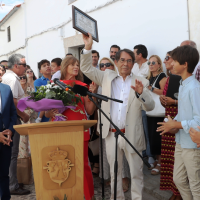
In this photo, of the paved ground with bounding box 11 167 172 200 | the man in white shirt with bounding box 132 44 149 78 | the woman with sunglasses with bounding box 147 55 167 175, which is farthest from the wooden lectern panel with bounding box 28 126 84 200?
the man in white shirt with bounding box 132 44 149 78

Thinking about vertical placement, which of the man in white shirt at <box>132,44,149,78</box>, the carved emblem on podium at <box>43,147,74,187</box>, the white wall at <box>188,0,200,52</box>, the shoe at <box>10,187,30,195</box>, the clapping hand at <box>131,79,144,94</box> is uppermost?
the white wall at <box>188,0,200,52</box>

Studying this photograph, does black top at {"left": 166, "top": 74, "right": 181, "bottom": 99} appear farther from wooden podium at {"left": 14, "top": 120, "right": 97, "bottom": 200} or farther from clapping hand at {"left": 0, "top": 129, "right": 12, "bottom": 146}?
clapping hand at {"left": 0, "top": 129, "right": 12, "bottom": 146}

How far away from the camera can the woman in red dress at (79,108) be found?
3.27m

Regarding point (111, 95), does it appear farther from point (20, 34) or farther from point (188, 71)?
point (20, 34)

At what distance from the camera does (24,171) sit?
4.48m

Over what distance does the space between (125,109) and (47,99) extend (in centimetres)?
116

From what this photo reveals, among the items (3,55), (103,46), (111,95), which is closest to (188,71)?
(111,95)

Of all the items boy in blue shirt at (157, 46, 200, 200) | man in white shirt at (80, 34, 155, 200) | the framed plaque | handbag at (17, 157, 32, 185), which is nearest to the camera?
boy in blue shirt at (157, 46, 200, 200)

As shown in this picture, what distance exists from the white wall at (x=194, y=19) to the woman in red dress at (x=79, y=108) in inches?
90.0

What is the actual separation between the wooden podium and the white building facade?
3344 mm

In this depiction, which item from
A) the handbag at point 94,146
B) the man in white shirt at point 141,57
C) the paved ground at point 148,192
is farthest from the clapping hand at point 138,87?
the man in white shirt at point 141,57

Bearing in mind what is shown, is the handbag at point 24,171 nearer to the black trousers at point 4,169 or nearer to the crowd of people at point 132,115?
the crowd of people at point 132,115

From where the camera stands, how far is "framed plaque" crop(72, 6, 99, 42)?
2.83m

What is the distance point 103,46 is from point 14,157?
13.7 feet
